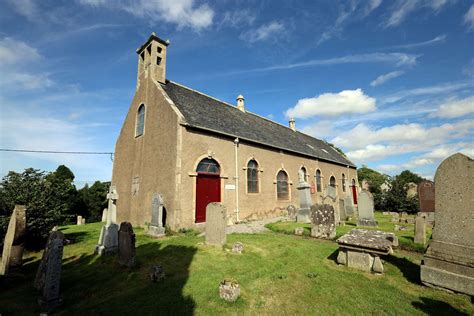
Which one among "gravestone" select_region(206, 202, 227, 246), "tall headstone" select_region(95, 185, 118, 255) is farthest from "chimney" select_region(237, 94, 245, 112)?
"tall headstone" select_region(95, 185, 118, 255)

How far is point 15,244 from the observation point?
631 cm

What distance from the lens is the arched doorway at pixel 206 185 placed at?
1277 cm

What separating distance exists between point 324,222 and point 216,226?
4.64 metres

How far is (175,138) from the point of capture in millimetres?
12281

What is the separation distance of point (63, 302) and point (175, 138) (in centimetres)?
859

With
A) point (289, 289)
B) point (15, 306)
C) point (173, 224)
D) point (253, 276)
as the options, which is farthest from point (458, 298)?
point (173, 224)

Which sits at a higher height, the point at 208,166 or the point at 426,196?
the point at 208,166

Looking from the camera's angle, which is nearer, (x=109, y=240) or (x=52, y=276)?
(x=52, y=276)

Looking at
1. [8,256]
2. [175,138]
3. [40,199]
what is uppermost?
[175,138]

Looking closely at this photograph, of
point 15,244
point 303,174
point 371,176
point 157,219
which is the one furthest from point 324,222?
point 371,176

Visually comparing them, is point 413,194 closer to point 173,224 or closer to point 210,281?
point 173,224

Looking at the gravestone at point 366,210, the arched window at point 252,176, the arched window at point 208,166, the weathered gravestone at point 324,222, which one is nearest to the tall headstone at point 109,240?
the arched window at point 208,166

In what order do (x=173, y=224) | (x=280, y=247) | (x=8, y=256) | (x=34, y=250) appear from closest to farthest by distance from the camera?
(x=8, y=256) < (x=280, y=247) < (x=34, y=250) < (x=173, y=224)

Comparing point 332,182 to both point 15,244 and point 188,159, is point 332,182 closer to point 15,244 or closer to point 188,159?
point 188,159
